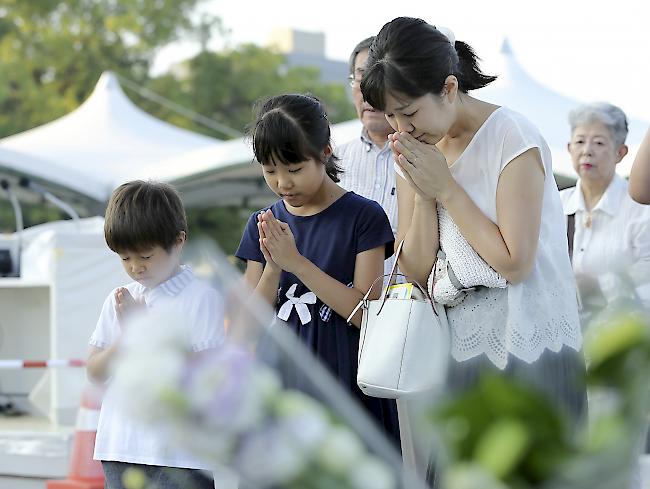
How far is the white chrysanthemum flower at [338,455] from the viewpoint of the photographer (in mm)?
769

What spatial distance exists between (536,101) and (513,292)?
9909 millimetres

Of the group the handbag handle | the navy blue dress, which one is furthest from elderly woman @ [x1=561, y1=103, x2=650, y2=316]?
the handbag handle

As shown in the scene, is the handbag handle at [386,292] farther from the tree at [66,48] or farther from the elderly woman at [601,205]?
the tree at [66,48]

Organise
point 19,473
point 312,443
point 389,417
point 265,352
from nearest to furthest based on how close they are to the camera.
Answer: point 312,443
point 265,352
point 389,417
point 19,473

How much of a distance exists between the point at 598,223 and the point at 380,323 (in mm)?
2041

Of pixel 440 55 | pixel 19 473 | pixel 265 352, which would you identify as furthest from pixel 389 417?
pixel 19 473

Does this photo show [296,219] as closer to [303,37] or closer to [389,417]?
[389,417]

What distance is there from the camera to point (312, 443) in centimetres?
77

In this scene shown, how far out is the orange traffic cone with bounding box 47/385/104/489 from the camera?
16.3 ft

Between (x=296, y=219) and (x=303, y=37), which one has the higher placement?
(x=303, y=37)

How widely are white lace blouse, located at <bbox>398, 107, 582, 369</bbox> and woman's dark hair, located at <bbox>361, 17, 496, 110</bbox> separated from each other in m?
0.18

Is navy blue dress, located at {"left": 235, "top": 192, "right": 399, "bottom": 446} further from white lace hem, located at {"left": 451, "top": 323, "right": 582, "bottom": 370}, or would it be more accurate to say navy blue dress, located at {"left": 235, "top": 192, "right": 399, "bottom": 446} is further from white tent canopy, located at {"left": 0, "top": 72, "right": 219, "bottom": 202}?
white tent canopy, located at {"left": 0, "top": 72, "right": 219, "bottom": 202}

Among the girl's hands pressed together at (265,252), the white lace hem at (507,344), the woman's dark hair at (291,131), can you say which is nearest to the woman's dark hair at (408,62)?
the woman's dark hair at (291,131)

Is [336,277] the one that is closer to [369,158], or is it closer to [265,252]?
[265,252]
